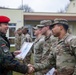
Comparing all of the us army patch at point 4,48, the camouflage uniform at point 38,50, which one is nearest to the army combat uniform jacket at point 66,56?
the us army patch at point 4,48

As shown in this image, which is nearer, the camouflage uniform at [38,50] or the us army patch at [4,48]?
the us army patch at [4,48]

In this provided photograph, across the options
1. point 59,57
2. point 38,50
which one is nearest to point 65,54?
point 59,57

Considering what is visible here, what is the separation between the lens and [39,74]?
24.4 ft

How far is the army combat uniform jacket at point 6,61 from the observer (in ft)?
15.9

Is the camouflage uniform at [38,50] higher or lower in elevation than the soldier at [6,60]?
lower

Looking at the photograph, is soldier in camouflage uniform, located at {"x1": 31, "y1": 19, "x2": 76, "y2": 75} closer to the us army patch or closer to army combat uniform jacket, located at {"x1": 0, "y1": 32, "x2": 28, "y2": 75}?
army combat uniform jacket, located at {"x1": 0, "y1": 32, "x2": 28, "y2": 75}

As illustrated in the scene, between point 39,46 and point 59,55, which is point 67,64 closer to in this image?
point 59,55

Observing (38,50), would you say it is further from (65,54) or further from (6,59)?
(6,59)

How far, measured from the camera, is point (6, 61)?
16.1 feet

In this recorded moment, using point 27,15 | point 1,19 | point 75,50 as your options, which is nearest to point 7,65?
point 1,19

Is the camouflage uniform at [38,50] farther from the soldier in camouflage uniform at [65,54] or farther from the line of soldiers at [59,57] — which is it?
the soldier in camouflage uniform at [65,54]

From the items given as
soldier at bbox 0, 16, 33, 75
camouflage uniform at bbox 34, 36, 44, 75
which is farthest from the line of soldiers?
camouflage uniform at bbox 34, 36, 44, 75

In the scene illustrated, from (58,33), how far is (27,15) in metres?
26.0

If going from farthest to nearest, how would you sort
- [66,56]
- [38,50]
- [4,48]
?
[38,50] → [66,56] → [4,48]
